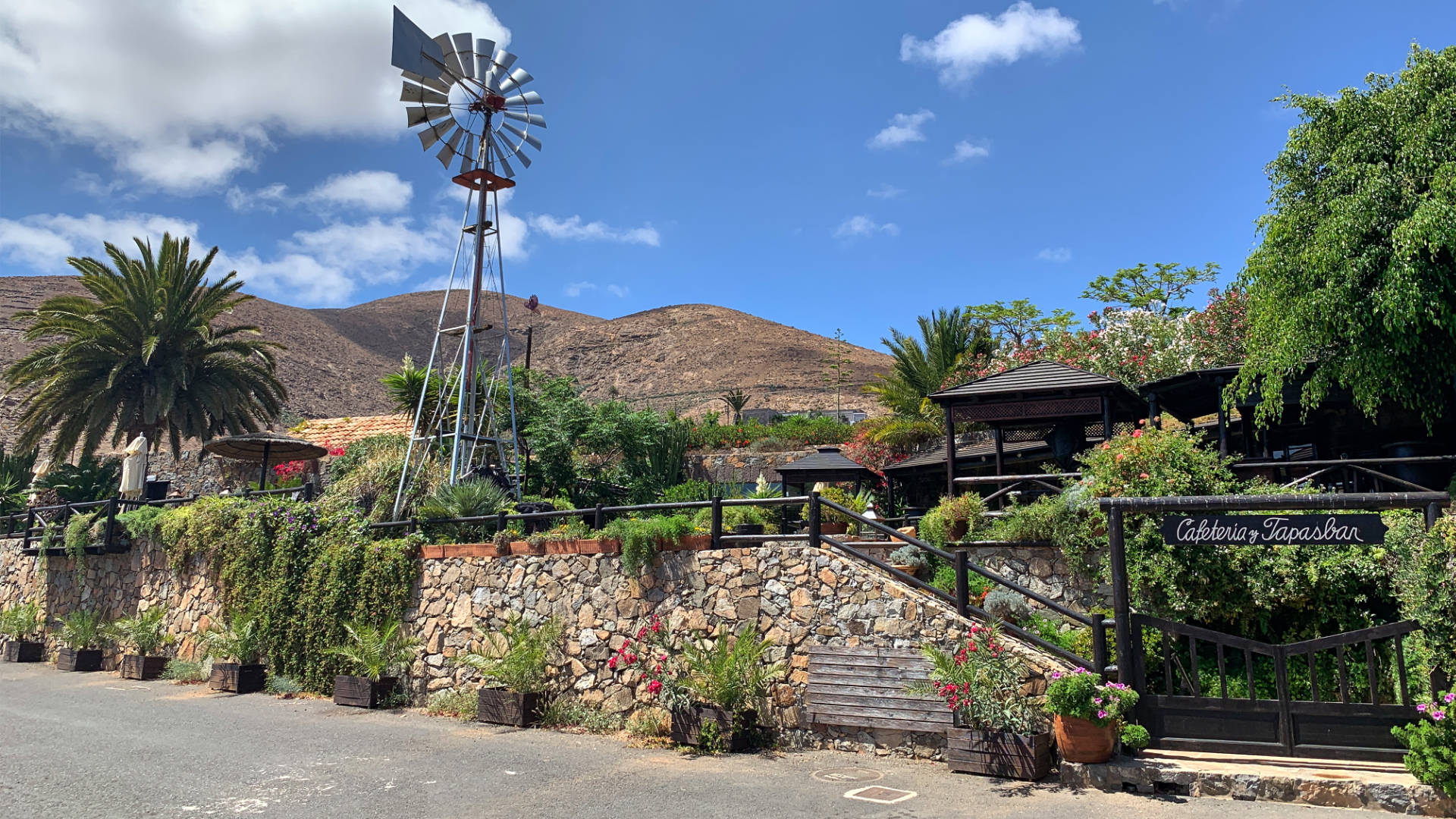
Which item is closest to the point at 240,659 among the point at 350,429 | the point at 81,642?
the point at 81,642

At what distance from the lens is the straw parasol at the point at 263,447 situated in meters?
17.4

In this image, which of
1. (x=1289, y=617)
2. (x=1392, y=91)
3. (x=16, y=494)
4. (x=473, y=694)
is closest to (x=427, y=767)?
(x=473, y=694)

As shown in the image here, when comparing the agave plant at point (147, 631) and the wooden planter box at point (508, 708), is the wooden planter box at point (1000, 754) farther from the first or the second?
the agave plant at point (147, 631)

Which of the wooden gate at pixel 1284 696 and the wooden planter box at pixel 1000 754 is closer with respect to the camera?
the wooden gate at pixel 1284 696

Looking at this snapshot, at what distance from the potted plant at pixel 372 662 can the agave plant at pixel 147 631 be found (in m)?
5.59

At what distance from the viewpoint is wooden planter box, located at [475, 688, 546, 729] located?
10383 mm

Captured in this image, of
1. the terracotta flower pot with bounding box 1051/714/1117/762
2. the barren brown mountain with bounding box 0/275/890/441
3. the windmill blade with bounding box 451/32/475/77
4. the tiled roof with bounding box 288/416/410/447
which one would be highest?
the barren brown mountain with bounding box 0/275/890/441

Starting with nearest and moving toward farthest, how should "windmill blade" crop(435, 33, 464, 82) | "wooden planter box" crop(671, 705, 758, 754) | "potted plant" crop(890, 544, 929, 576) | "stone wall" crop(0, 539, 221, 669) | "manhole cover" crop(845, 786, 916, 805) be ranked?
"manhole cover" crop(845, 786, 916, 805)
"wooden planter box" crop(671, 705, 758, 754)
"potted plant" crop(890, 544, 929, 576)
"stone wall" crop(0, 539, 221, 669)
"windmill blade" crop(435, 33, 464, 82)

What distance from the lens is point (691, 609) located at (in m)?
10.1

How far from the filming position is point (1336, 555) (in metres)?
7.57

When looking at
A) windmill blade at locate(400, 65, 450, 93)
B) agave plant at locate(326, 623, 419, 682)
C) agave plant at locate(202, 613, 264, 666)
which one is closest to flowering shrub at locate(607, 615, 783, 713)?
agave plant at locate(326, 623, 419, 682)

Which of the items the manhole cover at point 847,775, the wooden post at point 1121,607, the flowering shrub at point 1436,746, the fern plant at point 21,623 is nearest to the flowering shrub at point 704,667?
the manhole cover at point 847,775

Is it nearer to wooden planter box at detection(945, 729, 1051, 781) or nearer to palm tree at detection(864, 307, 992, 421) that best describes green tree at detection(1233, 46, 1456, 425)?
wooden planter box at detection(945, 729, 1051, 781)

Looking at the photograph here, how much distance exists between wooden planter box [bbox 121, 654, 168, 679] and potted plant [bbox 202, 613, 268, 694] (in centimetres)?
161
